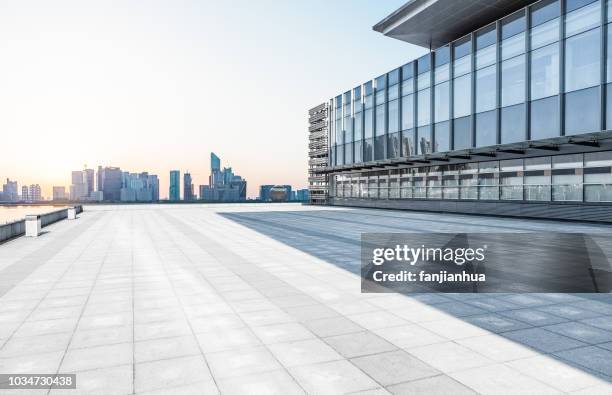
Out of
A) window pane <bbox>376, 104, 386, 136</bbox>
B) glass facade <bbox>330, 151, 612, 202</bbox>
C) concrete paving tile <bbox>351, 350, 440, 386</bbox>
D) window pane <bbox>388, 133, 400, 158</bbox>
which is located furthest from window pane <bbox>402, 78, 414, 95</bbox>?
concrete paving tile <bbox>351, 350, 440, 386</bbox>

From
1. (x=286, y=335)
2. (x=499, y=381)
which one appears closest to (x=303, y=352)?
(x=286, y=335)

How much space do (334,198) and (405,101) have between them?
64.2 feet

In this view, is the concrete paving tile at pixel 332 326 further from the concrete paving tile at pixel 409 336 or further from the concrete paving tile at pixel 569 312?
the concrete paving tile at pixel 569 312

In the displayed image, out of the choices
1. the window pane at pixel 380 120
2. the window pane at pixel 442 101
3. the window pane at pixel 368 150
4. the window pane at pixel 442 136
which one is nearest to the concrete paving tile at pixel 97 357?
the window pane at pixel 442 136

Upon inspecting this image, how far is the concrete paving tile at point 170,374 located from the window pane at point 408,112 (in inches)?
1479

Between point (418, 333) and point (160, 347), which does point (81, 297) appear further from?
point (418, 333)

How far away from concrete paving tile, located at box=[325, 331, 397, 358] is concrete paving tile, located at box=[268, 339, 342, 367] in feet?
0.42

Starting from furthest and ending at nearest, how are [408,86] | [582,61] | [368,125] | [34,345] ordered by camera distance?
[368,125]
[408,86]
[582,61]
[34,345]

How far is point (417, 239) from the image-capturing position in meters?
16.9

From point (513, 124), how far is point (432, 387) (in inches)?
1163

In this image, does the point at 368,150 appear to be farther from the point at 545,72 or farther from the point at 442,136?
the point at 545,72

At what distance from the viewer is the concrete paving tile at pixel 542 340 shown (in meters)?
5.54

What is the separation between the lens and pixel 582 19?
2536 cm

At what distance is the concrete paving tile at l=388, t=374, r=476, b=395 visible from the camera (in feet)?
14.2
